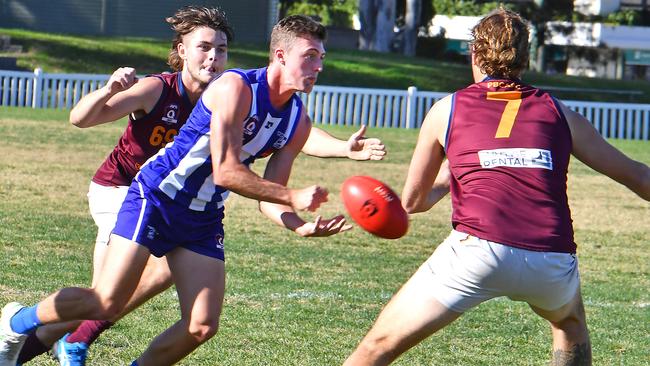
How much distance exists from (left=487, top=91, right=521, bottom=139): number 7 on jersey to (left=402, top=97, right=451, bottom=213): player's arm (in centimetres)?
20

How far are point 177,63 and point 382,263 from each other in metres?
4.36

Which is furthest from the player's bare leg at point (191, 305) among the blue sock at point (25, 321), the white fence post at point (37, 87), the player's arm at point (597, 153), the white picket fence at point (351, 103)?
the white fence post at point (37, 87)

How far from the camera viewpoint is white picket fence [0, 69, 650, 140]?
25656mm

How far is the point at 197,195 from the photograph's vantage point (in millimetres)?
5297

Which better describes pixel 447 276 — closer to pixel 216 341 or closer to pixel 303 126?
pixel 303 126

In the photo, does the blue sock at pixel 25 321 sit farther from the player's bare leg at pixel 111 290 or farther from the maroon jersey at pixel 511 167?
the maroon jersey at pixel 511 167

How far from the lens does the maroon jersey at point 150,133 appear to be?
5.87 metres

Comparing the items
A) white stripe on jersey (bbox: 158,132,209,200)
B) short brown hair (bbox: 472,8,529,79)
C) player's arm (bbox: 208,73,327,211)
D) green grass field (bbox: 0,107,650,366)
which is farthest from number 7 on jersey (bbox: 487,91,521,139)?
green grass field (bbox: 0,107,650,366)

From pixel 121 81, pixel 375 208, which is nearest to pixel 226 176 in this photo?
pixel 375 208

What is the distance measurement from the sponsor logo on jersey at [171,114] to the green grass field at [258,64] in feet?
85.1

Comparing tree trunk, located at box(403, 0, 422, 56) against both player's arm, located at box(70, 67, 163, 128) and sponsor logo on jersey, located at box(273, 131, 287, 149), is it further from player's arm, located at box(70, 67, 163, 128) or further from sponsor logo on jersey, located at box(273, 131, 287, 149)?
sponsor logo on jersey, located at box(273, 131, 287, 149)

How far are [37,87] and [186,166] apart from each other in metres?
21.3

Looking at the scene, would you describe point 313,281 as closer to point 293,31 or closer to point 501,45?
point 293,31

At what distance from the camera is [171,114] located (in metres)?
5.87
